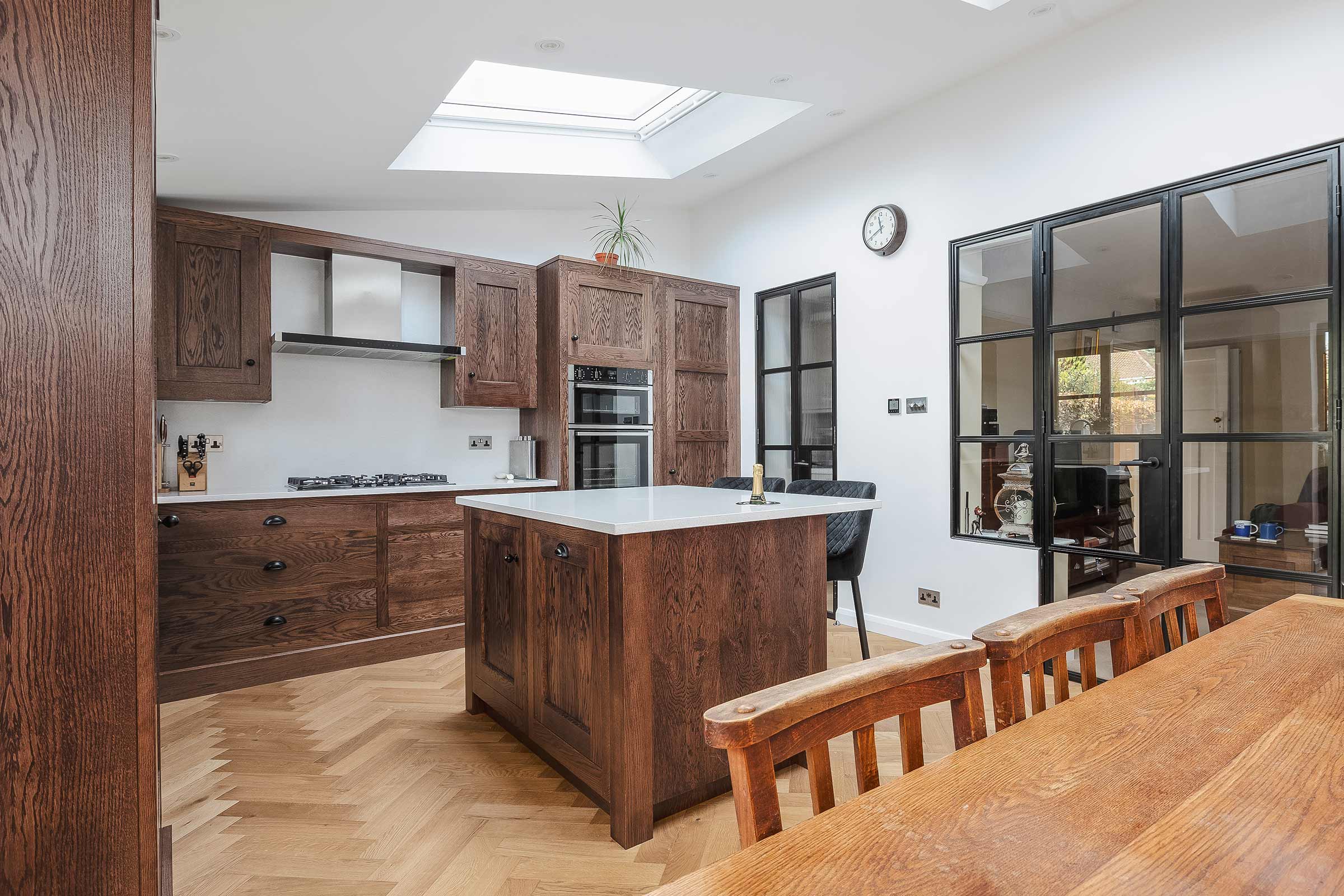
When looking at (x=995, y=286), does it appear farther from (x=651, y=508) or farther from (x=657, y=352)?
(x=651, y=508)

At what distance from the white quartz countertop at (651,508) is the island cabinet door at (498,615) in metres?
0.13

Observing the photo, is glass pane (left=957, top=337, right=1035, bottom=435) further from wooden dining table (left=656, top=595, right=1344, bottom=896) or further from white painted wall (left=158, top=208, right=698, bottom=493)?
white painted wall (left=158, top=208, right=698, bottom=493)

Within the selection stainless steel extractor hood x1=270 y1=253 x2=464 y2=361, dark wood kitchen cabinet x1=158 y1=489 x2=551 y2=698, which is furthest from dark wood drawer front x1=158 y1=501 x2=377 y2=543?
stainless steel extractor hood x1=270 y1=253 x2=464 y2=361

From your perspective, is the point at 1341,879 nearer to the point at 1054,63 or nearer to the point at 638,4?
the point at 638,4

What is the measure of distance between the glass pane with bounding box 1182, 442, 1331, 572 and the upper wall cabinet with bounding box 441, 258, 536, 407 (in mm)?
3414

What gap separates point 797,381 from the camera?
4.73 m

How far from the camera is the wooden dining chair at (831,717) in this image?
0.70 meters

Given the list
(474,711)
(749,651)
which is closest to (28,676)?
(749,651)

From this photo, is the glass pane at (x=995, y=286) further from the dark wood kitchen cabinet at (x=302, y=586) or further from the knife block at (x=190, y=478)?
the knife block at (x=190, y=478)

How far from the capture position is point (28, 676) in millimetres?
987

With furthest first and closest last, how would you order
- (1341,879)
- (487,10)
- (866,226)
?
(866,226) → (487,10) → (1341,879)

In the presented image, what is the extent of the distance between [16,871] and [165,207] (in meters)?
3.36

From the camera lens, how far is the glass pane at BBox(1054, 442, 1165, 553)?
3049 mm

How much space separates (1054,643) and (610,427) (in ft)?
11.9
